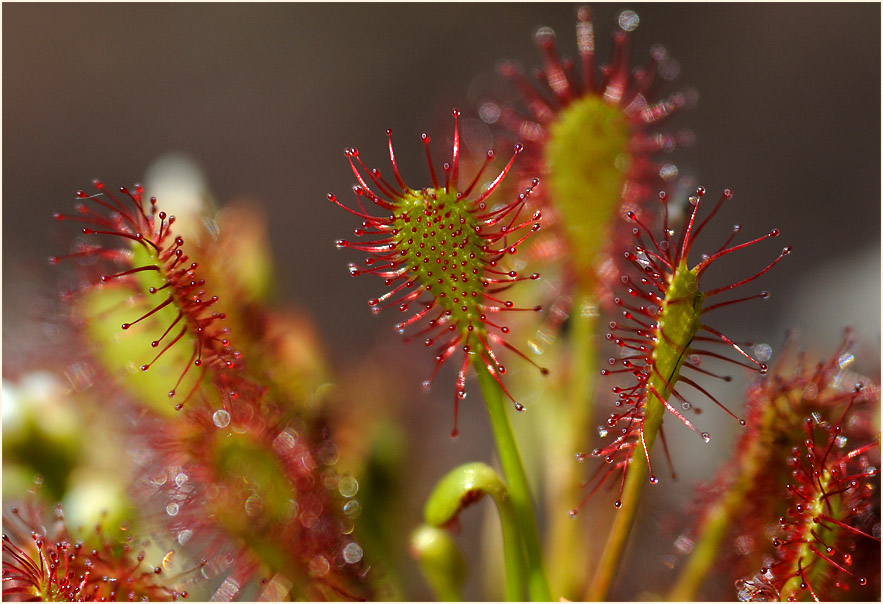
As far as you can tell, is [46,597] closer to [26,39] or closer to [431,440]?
[431,440]

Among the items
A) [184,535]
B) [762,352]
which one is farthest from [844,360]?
[184,535]

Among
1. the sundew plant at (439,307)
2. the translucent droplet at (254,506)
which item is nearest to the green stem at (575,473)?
the sundew plant at (439,307)

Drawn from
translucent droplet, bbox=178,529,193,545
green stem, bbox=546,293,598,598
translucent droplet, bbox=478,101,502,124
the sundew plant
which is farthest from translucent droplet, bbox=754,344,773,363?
translucent droplet, bbox=178,529,193,545

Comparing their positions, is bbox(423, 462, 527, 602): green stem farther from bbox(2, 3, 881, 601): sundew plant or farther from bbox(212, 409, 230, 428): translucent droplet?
bbox(212, 409, 230, 428): translucent droplet

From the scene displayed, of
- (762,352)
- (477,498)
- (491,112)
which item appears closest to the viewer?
(477,498)

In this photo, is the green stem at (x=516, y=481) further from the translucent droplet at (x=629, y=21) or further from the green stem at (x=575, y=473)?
the translucent droplet at (x=629, y=21)

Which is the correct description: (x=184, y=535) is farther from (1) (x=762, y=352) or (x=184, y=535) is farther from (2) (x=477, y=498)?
(1) (x=762, y=352)

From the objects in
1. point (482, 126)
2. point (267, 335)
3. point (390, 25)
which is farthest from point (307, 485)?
point (390, 25)
